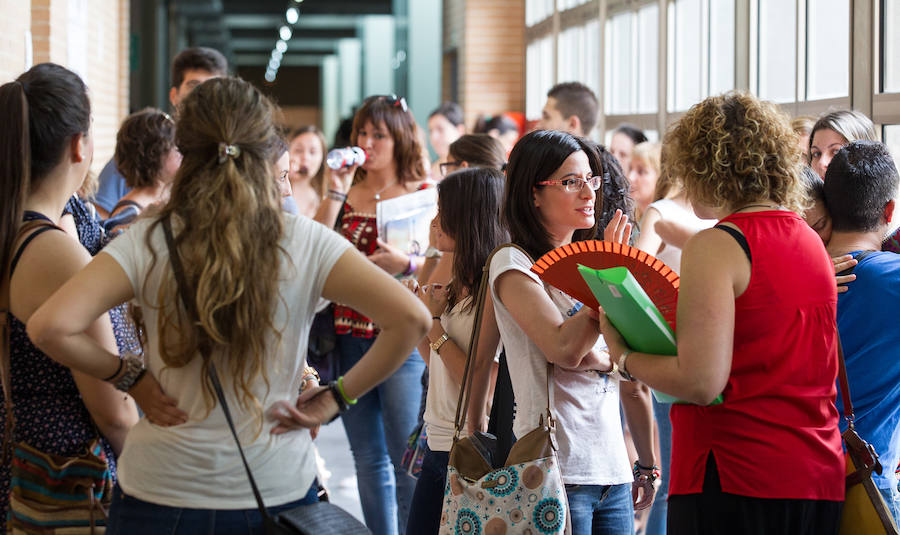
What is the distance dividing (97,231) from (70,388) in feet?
2.08

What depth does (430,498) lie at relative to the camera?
8.35 feet

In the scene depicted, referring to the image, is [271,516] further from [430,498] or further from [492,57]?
[492,57]

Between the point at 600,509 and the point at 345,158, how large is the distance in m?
2.09

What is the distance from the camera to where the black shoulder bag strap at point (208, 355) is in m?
1.67

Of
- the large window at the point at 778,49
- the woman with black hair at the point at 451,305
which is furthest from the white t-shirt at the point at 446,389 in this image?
the large window at the point at 778,49

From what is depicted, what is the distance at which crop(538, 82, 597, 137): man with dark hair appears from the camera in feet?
17.6

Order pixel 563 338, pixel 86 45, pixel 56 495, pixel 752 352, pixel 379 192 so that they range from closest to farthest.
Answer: pixel 752 352 → pixel 56 495 → pixel 563 338 → pixel 379 192 → pixel 86 45

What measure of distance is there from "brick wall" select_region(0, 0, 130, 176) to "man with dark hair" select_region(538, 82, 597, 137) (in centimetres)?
246

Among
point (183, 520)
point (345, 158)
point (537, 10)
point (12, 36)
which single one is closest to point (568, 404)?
point (183, 520)

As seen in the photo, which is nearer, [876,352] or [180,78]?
[876,352]

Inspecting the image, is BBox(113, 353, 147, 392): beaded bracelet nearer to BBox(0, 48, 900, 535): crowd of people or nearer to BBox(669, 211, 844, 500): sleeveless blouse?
BBox(0, 48, 900, 535): crowd of people

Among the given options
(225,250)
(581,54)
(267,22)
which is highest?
(267,22)

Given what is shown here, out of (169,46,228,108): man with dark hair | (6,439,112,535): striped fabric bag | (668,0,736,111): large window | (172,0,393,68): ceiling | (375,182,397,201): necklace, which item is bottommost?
(6,439,112,535): striped fabric bag

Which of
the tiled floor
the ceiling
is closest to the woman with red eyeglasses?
the tiled floor
